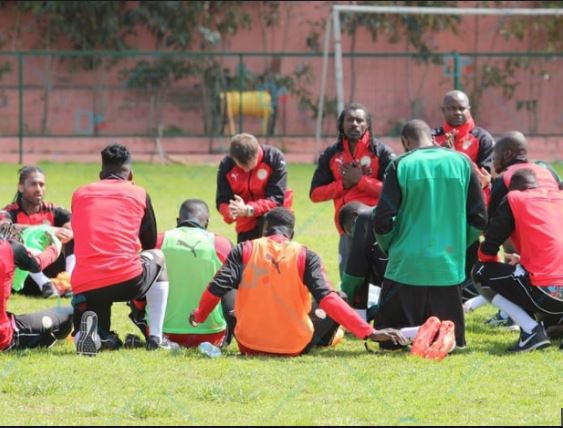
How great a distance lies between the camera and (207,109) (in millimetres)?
26781

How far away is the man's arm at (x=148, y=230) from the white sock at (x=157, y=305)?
34cm

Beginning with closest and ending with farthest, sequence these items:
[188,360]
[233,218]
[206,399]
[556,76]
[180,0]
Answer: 1. [206,399]
2. [188,360]
3. [233,218]
4. [556,76]
5. [180,0]

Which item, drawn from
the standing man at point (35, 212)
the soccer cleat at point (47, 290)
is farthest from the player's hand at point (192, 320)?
the soccer cleat at point (47, 290)

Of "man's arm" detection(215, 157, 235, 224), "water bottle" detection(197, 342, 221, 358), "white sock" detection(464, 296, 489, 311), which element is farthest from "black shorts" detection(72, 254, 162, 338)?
"white sock" detection(464, 296, 489, 311)


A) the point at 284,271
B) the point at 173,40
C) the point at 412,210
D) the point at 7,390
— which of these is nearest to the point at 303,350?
the point at 284,271

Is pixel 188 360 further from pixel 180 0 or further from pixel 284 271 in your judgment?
pixel 180 0

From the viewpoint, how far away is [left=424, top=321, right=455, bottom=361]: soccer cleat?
8.33 meters

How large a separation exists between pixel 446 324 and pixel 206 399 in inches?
84.2

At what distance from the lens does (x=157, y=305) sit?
8734mm

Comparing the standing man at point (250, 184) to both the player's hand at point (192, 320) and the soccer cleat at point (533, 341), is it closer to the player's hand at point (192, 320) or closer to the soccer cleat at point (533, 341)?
the player's hand at point (192, 320)

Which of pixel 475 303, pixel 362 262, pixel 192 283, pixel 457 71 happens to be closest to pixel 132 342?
pixel 192 283

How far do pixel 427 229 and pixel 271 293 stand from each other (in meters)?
1.19

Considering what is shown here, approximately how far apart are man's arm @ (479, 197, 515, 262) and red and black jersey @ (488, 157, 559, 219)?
26 centimetres

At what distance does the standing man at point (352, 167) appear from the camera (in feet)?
34.2
